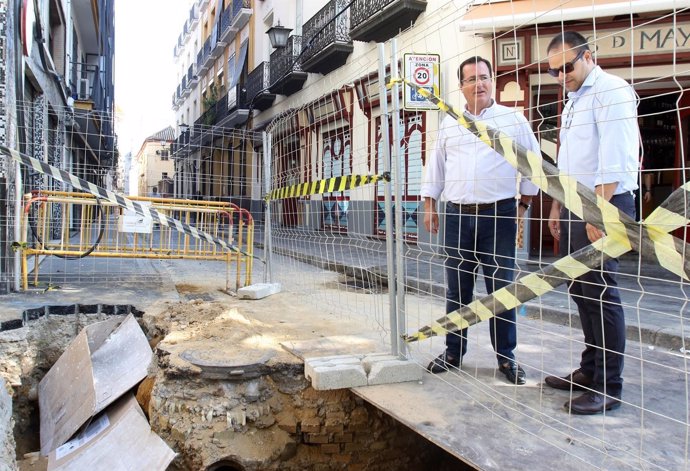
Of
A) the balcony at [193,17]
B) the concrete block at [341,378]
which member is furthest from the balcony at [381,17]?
the balcony at [193,17]

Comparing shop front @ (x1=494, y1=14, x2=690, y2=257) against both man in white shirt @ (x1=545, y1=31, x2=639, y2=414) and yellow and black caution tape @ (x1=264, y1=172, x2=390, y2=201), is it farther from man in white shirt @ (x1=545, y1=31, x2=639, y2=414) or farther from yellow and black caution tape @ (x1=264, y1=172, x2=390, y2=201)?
man in white shirt @ (x1=545, y1=31, x2=639, y2=414)

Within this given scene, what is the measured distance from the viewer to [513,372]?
10.1 ft

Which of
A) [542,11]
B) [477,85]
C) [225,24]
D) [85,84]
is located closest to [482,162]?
[477,85]

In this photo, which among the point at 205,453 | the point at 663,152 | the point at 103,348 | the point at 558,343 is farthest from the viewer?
the point at 663,152

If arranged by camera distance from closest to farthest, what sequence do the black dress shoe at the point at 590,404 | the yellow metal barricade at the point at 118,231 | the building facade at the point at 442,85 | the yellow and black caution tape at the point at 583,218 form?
the yellow and black caution tape at the point at 583,218 → the black dress shoe at the point at 590,404 → the building facade at the point at 442,85 → the yellow metal barricade at the point at 118,231

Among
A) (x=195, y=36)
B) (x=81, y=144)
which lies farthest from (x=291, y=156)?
(x=195, y=36)

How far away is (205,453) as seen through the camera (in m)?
3.13

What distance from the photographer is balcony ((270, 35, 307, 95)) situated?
16.3 m

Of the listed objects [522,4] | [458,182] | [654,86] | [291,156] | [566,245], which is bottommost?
[566,245]

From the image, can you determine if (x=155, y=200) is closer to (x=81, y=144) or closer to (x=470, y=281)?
(x=470, y=281)

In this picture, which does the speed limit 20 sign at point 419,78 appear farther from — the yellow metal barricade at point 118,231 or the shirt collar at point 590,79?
the yellow metal barricade at point 118,231

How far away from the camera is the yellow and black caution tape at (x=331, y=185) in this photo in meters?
3.61

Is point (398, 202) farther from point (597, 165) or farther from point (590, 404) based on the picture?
point (590, 404)

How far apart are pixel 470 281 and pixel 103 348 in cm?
321
